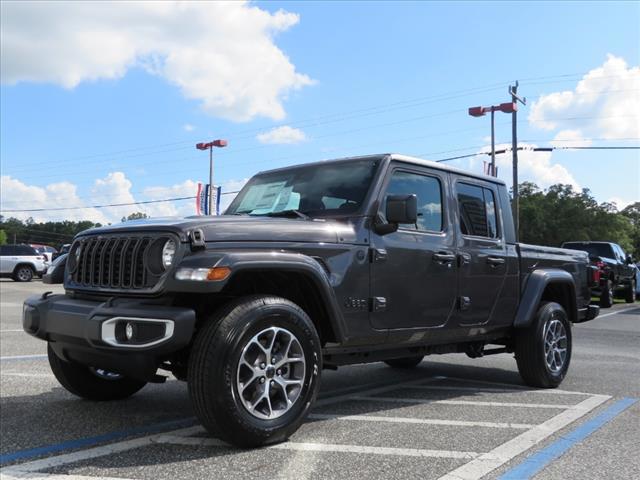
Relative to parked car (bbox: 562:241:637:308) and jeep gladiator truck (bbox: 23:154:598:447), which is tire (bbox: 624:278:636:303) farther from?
jeep gladiator truck (bbox: 23:154:598:447)

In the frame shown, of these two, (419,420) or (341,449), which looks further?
(419,420)

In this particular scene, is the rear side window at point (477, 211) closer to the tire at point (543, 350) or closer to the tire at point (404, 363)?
the tire at point (543, 350)

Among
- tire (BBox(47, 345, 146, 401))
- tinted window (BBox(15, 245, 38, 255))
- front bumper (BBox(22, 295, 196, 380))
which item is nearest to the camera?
front bumper (BBox(22, 295, 196, 380))

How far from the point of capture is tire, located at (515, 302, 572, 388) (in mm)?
5805

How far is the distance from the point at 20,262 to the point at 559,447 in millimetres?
28301

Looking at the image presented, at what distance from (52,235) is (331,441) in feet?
393

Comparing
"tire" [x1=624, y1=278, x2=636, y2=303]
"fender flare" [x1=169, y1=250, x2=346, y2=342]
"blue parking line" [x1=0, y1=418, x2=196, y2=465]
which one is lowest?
"tire" [x1=624, y1=278, x2=636, y2=303]

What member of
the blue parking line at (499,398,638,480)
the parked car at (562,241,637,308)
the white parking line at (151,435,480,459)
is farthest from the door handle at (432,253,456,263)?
the parked car at (562,241,637,308)

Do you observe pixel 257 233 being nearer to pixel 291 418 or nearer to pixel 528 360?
pixel 291 418

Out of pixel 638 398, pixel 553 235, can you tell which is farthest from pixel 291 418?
pixel 553 235

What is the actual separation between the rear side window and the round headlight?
271 cm

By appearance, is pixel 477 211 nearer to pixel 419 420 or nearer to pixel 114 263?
pixel 419 420

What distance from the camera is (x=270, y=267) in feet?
12.2

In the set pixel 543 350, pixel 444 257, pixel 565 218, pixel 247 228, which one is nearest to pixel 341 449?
pixel 247 228
